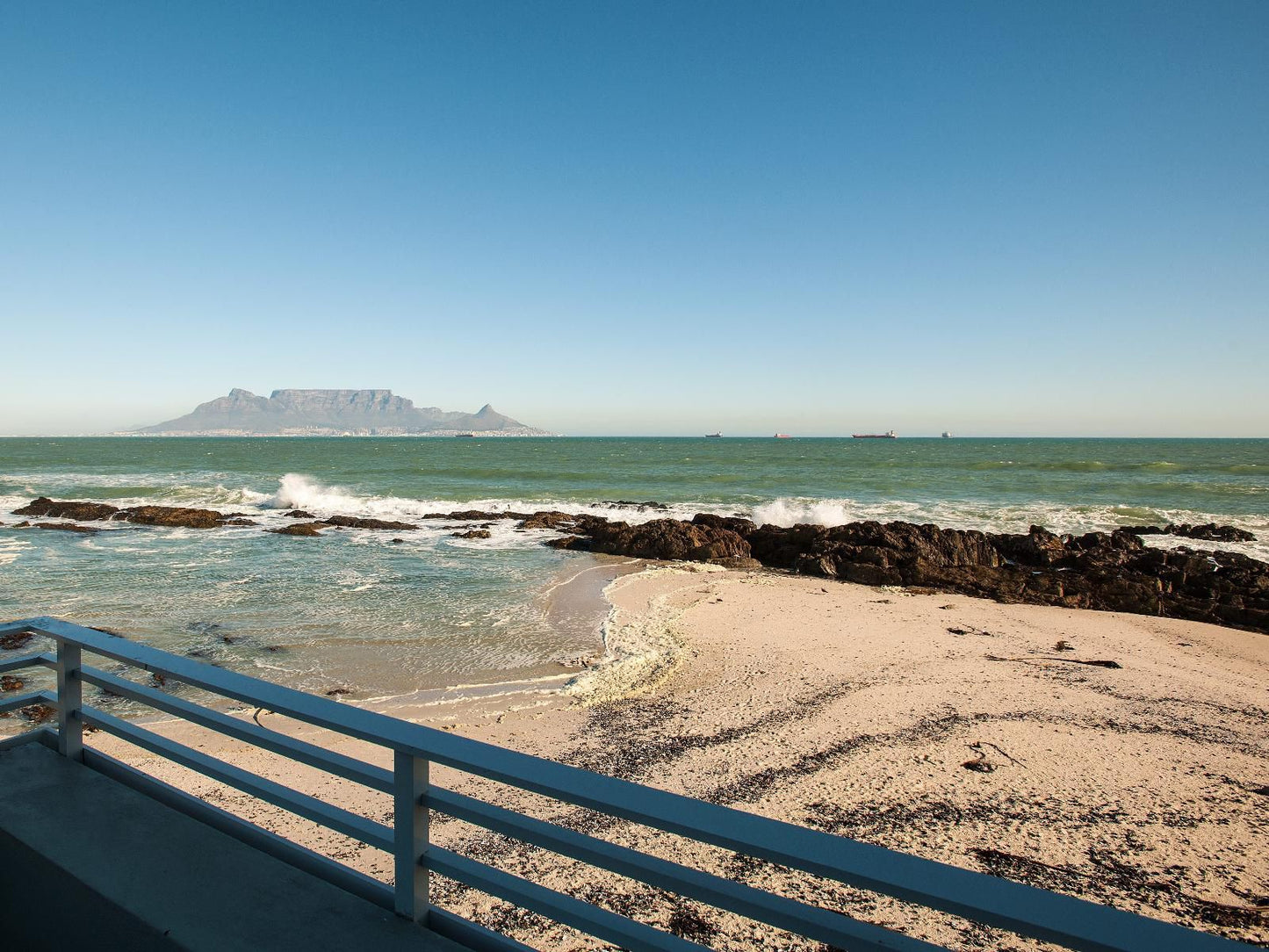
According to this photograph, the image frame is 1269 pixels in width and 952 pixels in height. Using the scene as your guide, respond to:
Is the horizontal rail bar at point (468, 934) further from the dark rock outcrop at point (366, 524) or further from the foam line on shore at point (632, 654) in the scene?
the dark rock outcrop at point (366, 524)

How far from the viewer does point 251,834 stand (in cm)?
243

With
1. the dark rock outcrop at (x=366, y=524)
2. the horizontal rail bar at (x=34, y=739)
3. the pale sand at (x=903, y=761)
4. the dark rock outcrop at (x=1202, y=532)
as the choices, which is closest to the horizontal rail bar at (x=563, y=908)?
the pale sand at (x=903, y=761)

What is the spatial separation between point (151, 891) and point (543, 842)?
138 centimetres

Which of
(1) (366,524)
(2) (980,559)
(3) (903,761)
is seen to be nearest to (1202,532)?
(2) (980,559)

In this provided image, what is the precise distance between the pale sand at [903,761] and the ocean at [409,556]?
1.63 metres

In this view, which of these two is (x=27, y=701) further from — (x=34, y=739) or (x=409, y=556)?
(x=409, y=556)

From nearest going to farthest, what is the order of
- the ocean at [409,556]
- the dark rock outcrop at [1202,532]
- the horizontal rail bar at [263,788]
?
the horizontal rail bar at [263,788] < the ocean at [409,556] < the dark rock outcrop at [1202,532]

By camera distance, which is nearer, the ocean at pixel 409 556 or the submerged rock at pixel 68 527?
the ocean at pixel 409 556

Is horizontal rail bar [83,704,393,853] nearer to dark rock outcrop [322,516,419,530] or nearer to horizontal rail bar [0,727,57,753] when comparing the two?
horizontal rail bar [0,727,57,753]

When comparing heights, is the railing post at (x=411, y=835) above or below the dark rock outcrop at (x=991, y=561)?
above

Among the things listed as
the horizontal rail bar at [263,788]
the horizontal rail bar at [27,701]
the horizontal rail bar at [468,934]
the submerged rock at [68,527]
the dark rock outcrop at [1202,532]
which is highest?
the horizontal rail bar at [27,701]

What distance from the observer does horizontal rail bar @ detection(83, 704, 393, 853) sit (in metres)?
2.04

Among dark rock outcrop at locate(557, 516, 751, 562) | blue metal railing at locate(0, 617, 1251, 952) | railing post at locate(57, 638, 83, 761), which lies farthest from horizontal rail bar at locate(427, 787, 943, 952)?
dark rock outcrop at locate(557, 516, 751, 562)

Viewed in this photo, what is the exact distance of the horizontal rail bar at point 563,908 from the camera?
1.56 meters
